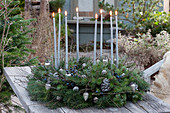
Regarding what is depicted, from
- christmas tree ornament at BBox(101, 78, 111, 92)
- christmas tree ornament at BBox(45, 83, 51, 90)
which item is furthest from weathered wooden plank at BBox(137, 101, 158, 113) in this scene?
christmas tree ornament at BBox(45, 83, 51, 90)

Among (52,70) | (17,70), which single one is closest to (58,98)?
(52,70)

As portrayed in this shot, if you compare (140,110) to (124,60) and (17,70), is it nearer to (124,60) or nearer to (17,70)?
(124,60)

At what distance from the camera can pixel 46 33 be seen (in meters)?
5.15

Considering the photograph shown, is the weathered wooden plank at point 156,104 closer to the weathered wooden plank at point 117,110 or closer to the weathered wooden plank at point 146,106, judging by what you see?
the weathered wooden plank at point 146,106

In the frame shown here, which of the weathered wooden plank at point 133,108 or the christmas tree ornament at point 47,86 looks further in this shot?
the christmas tree ornament at point 47,86

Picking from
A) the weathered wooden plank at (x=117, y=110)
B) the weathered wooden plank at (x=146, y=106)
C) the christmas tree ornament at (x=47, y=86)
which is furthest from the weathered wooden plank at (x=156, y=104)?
the christmas tree ornament at (x=47, y=86)

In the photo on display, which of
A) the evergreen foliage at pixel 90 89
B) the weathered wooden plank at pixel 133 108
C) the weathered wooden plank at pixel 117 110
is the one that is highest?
the evergreen foliage at pixel 90 89

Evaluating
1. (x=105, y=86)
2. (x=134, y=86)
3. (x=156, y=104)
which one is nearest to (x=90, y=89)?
(x=105, y=86)

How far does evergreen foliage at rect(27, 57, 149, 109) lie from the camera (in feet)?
3.71

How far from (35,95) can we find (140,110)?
21.4 inches

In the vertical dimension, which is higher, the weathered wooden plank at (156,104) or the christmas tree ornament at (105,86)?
the christmas tree ornament at (105,86)

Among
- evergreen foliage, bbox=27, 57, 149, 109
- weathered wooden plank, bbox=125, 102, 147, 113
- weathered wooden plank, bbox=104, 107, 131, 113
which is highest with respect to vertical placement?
evergreen foliage, bbox=27, 57, 149, 109

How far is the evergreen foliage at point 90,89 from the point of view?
113 centimetres

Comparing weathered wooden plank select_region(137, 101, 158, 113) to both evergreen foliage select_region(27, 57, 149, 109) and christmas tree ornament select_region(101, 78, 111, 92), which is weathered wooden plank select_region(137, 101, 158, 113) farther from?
christmas tree ornament select_region(101, 78, 111, 92)
